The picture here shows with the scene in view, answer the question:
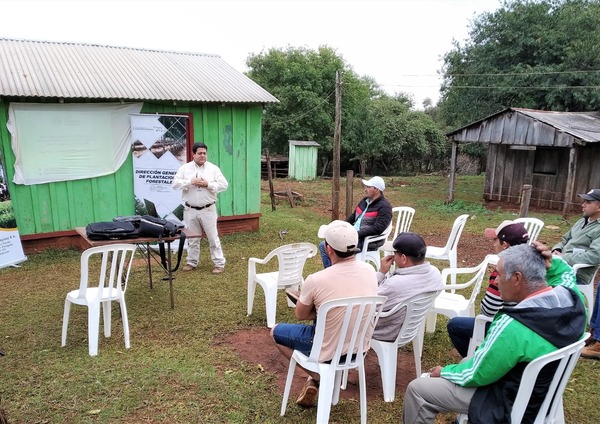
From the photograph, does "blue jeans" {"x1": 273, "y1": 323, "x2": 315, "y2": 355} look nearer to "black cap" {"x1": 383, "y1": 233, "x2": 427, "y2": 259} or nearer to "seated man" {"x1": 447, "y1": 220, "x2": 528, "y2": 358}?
"black cap" {"x1": 383, "y1": 233, "x2": 427, "y2": 259}

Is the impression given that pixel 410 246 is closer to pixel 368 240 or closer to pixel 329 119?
pixel 368 240

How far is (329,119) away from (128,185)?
1783cm

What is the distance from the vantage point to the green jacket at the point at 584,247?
4.22m

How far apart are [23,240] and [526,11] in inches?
673

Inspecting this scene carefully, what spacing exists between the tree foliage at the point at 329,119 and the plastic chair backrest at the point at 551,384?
67.9 ft

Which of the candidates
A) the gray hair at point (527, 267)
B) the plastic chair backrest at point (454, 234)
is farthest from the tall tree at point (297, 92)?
the gray hair at point (527, 267)

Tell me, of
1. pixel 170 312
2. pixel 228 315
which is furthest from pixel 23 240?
pixel 228 315

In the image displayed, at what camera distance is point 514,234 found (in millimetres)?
3281

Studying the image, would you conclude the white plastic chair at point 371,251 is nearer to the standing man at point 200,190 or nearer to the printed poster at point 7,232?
the standing man at point 200,190

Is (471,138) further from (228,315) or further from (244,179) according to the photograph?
(228,315)

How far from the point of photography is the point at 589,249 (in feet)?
14.1

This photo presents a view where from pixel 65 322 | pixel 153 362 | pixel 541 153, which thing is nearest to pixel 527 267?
pixel 153 362

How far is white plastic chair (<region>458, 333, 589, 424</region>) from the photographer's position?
203 cm

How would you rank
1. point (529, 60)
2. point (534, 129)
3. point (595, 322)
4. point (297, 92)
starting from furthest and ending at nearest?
point (297, 92)
point (529, 60)
point (534, 129)
point (595, 322)
